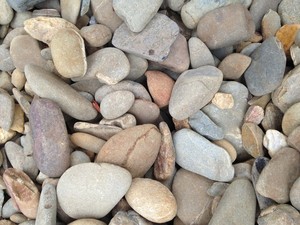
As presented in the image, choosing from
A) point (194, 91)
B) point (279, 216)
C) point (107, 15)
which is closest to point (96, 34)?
point (107, 15)

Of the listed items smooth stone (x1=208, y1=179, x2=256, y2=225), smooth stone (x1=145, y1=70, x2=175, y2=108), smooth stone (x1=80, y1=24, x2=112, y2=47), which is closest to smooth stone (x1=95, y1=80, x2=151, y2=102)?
smooth stone (x1=145, y1=70, x2=175, y2=108)

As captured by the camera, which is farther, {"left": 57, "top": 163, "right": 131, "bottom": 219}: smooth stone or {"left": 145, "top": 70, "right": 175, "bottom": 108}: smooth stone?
{"left": 145, "top": 70, "right": 175, "bottom": 108}: smooth stone

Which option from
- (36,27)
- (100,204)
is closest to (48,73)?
(36,27)

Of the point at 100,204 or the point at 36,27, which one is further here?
the point at 36,27

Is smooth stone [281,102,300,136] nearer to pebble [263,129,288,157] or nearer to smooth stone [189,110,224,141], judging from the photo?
pebble [263,129,288,157]

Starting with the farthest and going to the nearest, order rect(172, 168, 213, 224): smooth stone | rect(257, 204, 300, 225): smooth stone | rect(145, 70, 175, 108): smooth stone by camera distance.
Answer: rect(145, 70, 175, 108): smooth stone, rect(172, 168, 213, 224): smooth stone, rect(257, 204, 300, 225): smooth stone

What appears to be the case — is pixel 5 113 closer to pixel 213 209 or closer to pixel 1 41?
pixel 1 41
